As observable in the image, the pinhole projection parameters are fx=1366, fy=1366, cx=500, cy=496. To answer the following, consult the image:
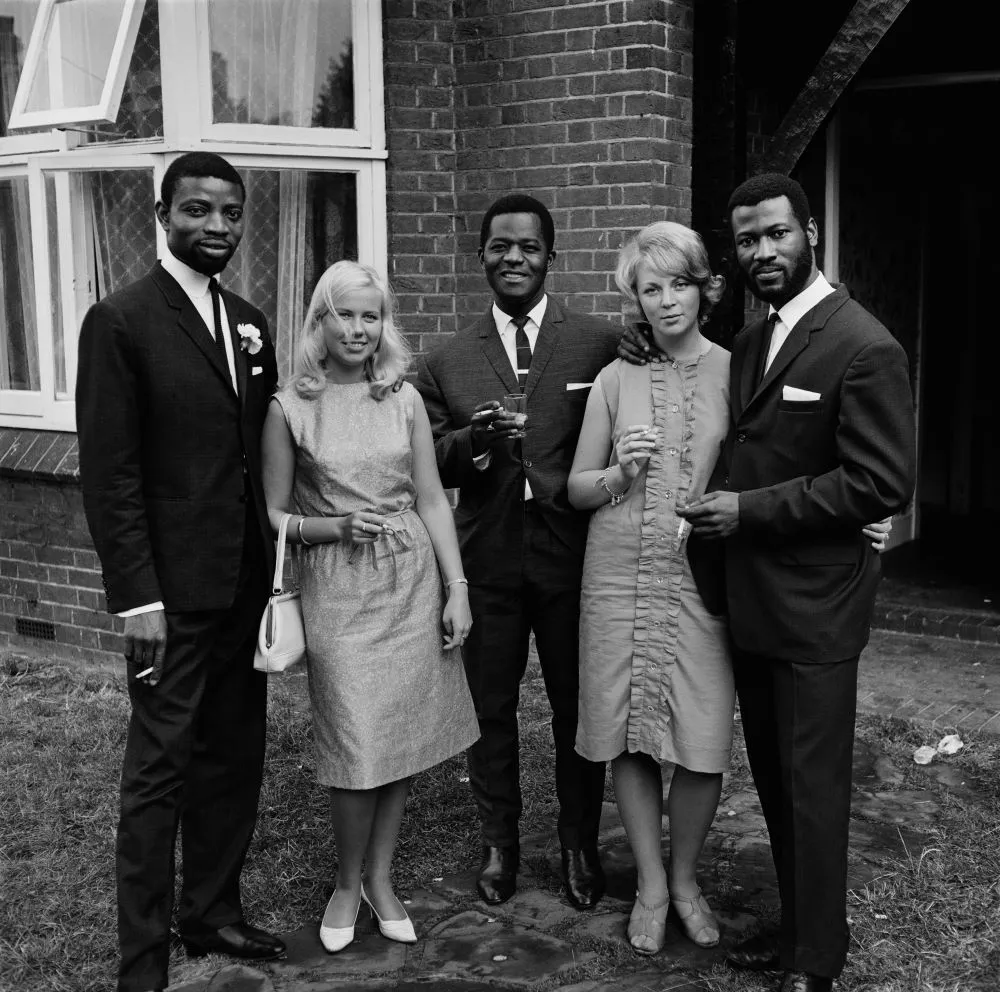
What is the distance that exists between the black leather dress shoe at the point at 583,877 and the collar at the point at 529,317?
1.67m

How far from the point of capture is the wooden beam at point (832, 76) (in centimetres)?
564

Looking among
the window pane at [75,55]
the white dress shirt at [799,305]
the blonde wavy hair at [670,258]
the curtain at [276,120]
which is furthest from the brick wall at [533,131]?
the white dress shirt at [799,305]

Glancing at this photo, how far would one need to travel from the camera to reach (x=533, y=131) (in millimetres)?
6445

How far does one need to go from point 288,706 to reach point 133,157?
8.85 feet

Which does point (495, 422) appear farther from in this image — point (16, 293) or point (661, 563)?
point (16, 293)

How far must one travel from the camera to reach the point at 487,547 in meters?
4.24

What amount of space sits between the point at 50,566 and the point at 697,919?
445cm

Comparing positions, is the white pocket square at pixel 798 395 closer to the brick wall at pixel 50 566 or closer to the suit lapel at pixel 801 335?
the suit lapel at pixel 801 335

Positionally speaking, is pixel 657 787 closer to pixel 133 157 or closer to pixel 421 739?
pixel 421 739

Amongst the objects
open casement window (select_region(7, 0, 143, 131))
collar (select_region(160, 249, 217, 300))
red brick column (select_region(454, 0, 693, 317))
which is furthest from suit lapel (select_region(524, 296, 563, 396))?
open casement window (select_region(7, 0, 143, 131))

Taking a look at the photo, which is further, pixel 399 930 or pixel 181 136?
pixel 181 136

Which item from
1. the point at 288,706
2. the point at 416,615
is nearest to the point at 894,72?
the point at 288,706

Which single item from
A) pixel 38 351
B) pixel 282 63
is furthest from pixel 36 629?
pixel 282 63

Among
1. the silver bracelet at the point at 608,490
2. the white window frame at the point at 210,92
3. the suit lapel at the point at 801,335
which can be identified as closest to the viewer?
the suit lapel at the point at 801,335
